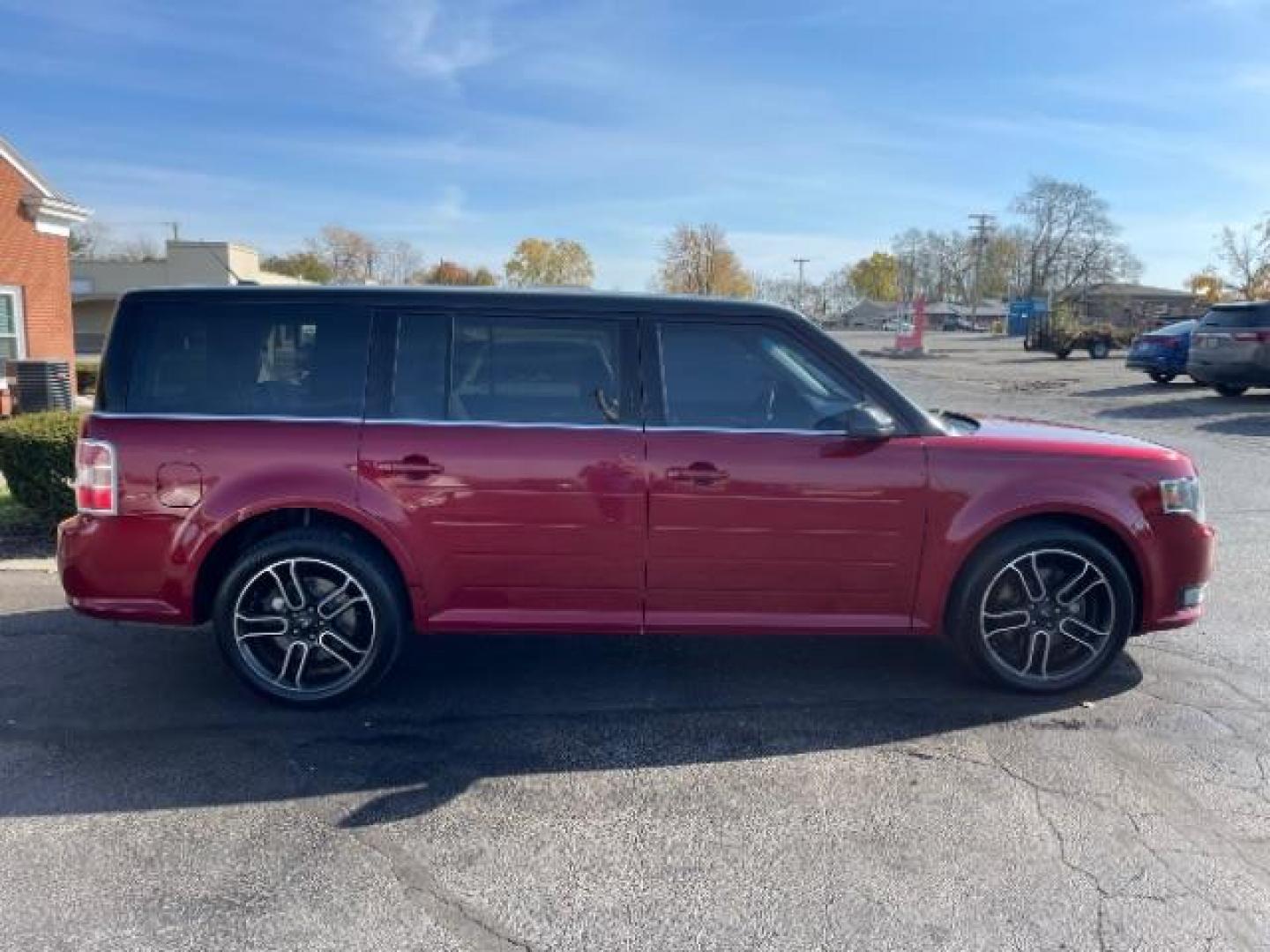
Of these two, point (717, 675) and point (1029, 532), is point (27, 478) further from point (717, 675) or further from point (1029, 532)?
point (1029, 532)

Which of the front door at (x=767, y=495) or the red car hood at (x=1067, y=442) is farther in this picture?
the red car hood at (x=1067, y=442)

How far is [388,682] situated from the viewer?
4277 millimetres

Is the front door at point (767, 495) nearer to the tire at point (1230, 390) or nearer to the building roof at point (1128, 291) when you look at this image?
the tire at point (1230, 390)

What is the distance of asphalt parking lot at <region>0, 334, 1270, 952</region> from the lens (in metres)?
2.59

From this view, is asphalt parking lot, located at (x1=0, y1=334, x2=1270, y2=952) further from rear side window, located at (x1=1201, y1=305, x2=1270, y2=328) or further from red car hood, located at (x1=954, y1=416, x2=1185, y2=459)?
rear side window, located at (x1=1201, y1=305, x2=1270, y2=328)

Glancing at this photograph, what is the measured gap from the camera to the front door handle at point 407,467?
380cm

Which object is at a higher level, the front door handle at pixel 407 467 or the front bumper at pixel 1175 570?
the front door handle at pixel 407 467

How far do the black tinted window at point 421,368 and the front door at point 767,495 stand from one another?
933mm

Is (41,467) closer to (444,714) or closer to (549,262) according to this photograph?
(444,714)

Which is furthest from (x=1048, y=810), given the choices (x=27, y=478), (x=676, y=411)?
(x=27, y=478)

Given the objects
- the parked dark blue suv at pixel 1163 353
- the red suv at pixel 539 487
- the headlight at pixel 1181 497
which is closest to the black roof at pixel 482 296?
the red suv at pixel 539 487

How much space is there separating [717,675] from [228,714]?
7.49ft

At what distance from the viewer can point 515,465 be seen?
12.4ft

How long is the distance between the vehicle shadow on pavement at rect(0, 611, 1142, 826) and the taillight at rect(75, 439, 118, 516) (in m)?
0.94
